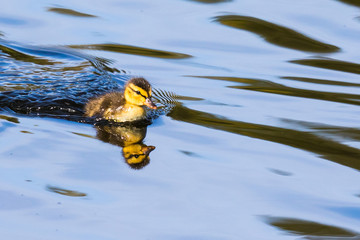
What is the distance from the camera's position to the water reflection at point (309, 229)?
4735mm

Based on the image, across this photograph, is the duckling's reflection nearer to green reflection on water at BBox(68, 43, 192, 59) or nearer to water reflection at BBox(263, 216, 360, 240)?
water reflection at BBox(263, 216, 360, 240)

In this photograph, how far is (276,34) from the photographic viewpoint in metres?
9.30

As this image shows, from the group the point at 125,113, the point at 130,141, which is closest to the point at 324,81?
the point at 125,113

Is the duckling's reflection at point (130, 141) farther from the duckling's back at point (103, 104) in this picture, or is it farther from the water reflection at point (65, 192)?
the water reflection at point (65, 192)

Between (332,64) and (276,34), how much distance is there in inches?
40.9

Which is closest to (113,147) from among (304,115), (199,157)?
(199,157)

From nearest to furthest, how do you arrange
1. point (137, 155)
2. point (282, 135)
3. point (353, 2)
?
point (137, 155)
point (282, 135)
point (353, 2)

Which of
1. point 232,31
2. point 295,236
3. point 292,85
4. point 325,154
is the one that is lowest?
point 295,236

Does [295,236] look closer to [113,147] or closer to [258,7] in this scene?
[113,147]

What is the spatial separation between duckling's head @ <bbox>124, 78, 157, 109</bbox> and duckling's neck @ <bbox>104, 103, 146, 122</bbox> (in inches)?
2.2

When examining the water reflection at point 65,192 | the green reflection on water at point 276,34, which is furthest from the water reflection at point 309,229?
the green reflection on water at point 276,34

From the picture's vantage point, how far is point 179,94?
7.55 m

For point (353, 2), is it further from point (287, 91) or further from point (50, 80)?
point (50, 80)

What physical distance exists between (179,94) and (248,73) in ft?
3.09
